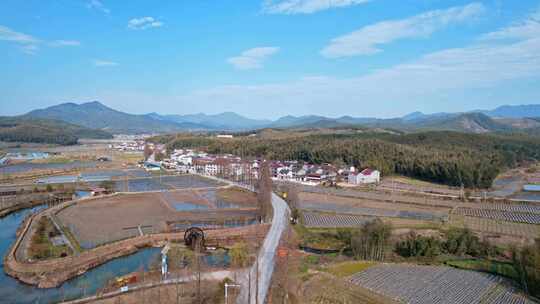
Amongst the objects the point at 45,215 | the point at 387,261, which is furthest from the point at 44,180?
the point at 387,261

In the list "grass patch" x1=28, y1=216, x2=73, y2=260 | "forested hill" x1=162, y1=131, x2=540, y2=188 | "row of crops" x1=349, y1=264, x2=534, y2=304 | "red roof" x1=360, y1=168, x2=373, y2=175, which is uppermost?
"forested hill" x1=162, y1=131, x2=540, y2=188

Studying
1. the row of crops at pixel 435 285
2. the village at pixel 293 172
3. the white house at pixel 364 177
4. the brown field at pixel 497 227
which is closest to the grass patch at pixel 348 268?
the row of crops at pixel 435 285

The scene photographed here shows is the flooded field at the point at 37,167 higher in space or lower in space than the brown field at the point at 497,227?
higher

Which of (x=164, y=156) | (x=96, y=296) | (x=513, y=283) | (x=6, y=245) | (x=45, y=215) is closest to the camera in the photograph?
(x=96, y=296)

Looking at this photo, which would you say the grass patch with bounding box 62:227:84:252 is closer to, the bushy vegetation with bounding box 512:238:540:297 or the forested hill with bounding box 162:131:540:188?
the bushy vegetation with bounding box 512:238:540:297

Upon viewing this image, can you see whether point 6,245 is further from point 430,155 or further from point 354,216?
point 430,155

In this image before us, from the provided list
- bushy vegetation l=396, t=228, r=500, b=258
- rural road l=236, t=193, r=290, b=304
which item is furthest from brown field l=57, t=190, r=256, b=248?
bushy vegetation l=396, t=228, r=500, b=258

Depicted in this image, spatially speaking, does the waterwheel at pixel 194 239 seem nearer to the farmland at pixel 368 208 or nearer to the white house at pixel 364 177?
the farmland at pixel 368 208
